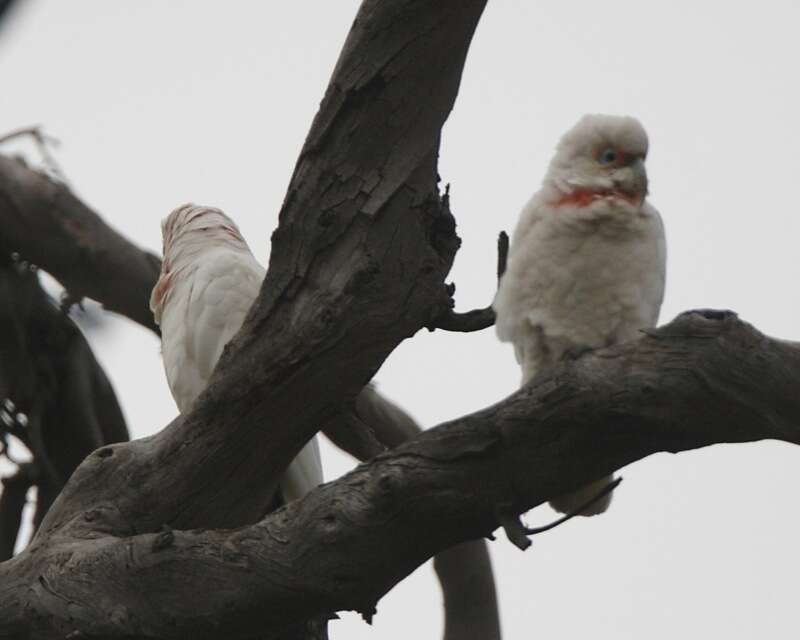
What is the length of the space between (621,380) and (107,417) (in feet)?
11.7

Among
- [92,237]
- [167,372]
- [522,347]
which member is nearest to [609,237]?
[522,347]

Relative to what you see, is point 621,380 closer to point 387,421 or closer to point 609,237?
point 609,237

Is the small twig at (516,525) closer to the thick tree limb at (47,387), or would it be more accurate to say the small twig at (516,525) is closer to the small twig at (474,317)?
the small twig at (474,317)

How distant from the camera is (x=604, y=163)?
289cm

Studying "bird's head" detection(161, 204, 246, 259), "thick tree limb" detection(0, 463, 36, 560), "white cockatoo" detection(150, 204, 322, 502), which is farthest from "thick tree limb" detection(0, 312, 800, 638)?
"thick tree limb" detection(0, 463, 36, 560)

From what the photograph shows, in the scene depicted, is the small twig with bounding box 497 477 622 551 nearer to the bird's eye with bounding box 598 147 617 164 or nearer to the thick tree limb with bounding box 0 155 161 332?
the bird's eye with bounding box 598 147 617 164

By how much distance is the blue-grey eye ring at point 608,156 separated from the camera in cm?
289

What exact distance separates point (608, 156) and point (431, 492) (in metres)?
0.93

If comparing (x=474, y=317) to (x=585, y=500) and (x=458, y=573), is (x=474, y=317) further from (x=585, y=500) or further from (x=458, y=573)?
(x=458, y=573)

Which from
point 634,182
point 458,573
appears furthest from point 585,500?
point 458,573

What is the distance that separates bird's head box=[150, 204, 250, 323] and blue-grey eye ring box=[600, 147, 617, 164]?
1.59 metres

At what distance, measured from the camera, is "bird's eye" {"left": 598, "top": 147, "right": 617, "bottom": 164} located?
2.89m

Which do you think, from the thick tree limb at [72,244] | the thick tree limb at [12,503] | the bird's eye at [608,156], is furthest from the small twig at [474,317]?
the thick tree limb at [12,503]

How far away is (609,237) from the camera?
2828 millimetres
